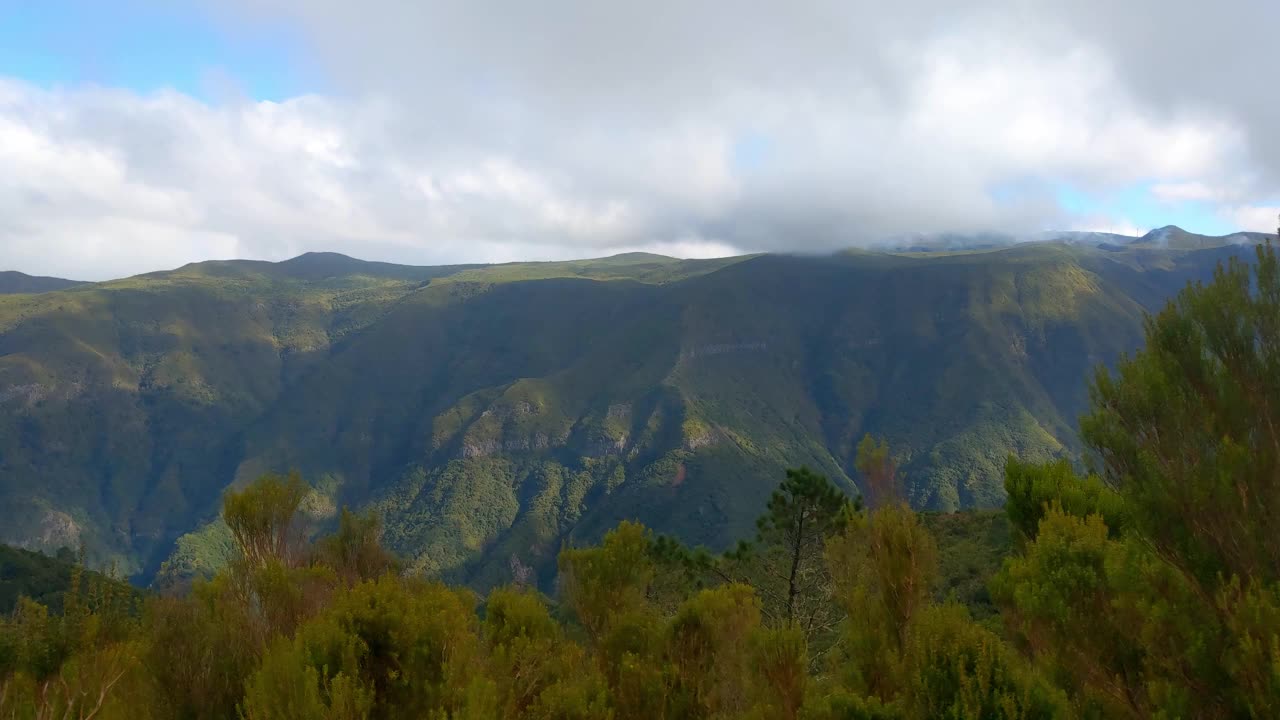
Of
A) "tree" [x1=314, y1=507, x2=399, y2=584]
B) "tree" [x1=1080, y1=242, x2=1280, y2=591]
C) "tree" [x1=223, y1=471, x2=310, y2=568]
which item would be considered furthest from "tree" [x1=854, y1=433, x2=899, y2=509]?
"tree" [x1=314, y1=507, x2=399, y2=584]

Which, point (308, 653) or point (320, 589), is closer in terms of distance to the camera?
point (308, 653)

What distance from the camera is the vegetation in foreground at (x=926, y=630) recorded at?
12.1 metres

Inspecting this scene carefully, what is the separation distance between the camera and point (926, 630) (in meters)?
13.3

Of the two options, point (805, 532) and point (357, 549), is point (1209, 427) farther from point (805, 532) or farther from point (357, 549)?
point (357, 549)

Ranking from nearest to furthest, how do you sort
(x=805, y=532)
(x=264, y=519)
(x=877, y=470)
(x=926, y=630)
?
(x=926, y=630)
(x=877, y=470)
(x=264, y=519)
(x=805, y=532)

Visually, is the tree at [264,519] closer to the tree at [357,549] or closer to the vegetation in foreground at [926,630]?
the vegetation in foreground at [926,630]

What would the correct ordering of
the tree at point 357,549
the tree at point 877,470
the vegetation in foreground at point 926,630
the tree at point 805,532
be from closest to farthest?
1. the vegetation in foreground at point 926,630
2. the tree at point 877,470
3. the tree at point 805,532
4. the tree at point 357,549

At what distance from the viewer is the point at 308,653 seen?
12.5m

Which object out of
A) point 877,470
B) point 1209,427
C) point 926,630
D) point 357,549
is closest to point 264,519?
point 357,549

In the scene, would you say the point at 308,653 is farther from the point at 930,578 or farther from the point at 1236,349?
the point at 1236,349

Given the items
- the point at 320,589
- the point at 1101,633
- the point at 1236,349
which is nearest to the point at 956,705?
the point at 1101,633

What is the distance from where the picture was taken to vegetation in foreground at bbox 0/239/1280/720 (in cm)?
1207

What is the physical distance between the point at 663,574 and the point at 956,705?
84.8 ft

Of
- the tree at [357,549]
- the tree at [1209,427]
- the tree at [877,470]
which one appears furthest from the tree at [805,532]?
the tree at [1209,427]
